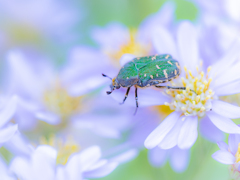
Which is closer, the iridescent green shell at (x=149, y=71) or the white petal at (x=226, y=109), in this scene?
the white petal at (x=226, y=109)

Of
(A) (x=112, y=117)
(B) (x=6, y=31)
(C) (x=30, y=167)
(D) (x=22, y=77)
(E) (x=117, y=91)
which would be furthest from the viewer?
(B) (x=6, y=31)

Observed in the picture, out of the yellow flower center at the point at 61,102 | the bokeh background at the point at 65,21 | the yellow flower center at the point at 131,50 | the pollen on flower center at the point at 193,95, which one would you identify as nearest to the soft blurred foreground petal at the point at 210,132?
the pollen on flower center at the point at 193,95

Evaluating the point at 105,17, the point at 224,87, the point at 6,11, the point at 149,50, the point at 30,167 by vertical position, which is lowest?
the point at 30,167

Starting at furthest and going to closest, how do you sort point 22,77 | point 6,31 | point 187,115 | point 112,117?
point 6,31, point 22,77, point 112,117, point 187,115

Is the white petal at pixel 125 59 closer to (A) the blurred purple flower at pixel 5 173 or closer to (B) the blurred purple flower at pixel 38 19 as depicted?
(A) the blurred purple flower at pixel 5 173

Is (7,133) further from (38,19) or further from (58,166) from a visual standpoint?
(38,19)

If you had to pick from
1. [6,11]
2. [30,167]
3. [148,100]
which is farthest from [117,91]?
[6,11]

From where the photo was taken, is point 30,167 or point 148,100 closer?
point 30,167

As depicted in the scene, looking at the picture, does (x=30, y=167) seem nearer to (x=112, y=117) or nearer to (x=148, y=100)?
(x=148, y=100)
